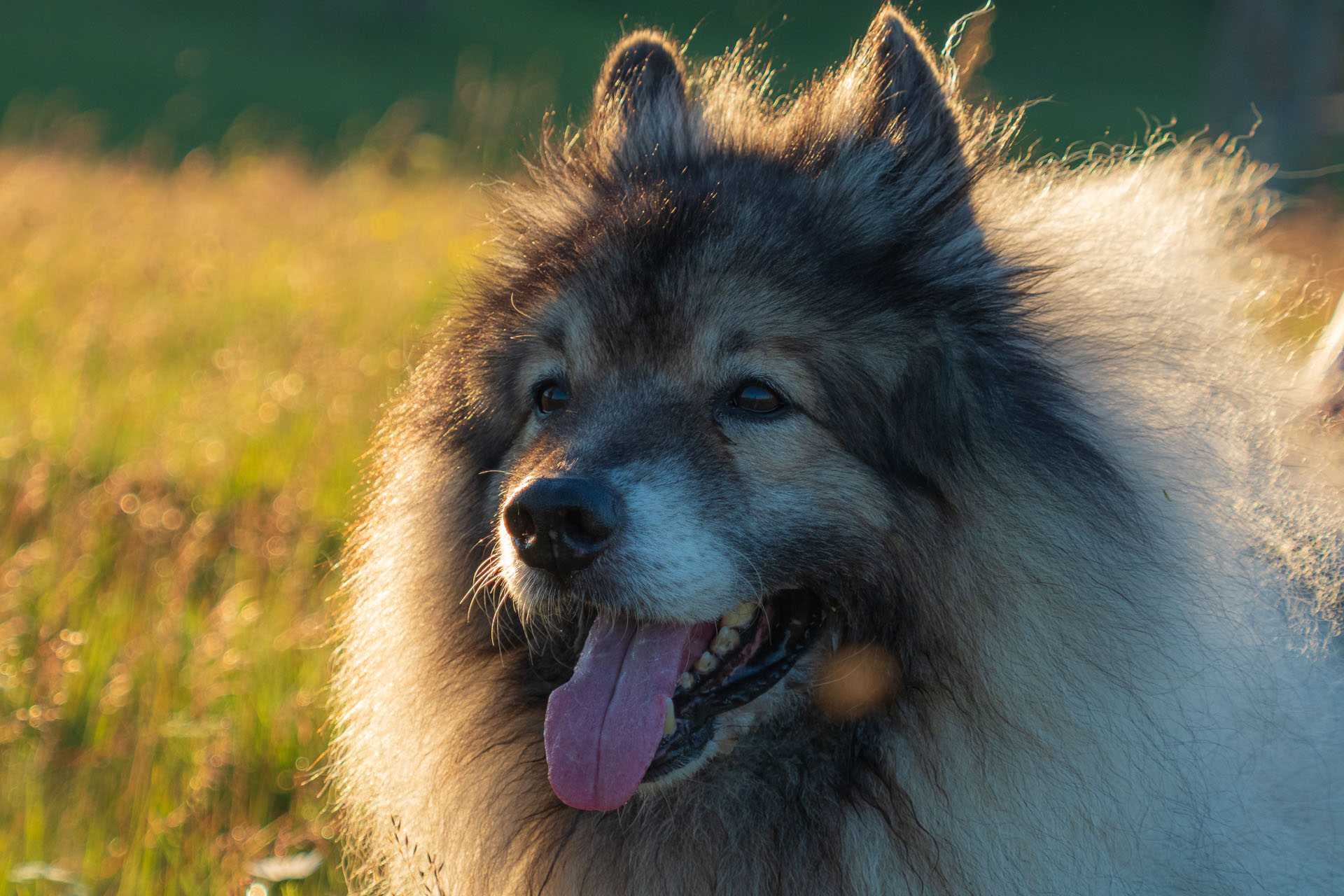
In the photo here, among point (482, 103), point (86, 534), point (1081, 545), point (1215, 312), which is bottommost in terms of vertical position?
point (86, 534)

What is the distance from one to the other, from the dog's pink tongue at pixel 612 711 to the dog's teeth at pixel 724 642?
71 millimetres

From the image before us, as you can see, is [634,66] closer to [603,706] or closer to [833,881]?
[603,706]

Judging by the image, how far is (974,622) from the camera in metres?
2.50

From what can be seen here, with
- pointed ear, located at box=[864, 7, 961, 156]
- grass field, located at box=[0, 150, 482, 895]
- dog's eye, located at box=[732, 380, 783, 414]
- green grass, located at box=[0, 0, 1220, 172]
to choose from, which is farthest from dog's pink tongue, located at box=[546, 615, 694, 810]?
green grass, located at box=[0, 0, 1220, 172]

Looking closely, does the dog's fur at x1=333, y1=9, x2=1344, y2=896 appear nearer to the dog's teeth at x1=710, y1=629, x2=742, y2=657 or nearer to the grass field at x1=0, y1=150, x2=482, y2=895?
the dog's teeth at x1=710, y1=629, x2=742, y2=657

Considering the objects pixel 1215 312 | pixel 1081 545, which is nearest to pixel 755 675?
pixel 1081 545

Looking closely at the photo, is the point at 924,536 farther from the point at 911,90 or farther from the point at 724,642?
the point at 911,90

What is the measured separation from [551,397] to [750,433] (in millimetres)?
606

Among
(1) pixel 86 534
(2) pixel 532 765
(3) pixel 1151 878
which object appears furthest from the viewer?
(1) pixel 86 534

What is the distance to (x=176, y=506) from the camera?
5.17m

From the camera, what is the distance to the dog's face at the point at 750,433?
2461mm

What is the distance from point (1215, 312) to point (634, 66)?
1.73 m

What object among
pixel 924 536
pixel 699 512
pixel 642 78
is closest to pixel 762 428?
pixel 699 512

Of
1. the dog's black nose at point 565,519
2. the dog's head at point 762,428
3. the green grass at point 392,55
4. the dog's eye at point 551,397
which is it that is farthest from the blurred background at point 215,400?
the green grass at point 392,55
